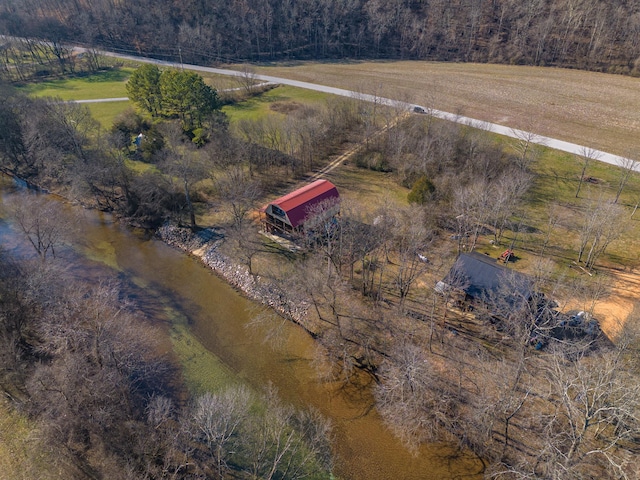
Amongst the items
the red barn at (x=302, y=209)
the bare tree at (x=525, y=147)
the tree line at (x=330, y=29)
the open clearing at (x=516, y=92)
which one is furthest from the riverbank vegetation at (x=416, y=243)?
the tree line at (x=330, y=29)

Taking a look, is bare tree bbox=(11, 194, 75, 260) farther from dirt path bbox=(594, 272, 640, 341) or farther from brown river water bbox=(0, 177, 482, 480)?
dirt path bbox=(594, 272, 640, 341)

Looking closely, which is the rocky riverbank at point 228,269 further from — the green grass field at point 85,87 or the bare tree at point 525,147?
the green grass field at point 85,87

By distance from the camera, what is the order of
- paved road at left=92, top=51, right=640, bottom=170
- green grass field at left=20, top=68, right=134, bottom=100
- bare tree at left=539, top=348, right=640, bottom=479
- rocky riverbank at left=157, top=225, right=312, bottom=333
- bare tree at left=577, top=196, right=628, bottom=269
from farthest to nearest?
green grass field at left=20, top=68, right=134, bottom=100 < paved road at left=92, top=51, right=640, bottom=170 < rocky riverbank at left=157, top=225, right=312, bottom=333 < bare tree at left=577, top=196, right=628, bottom=269 < bare tree at left=539, top=348, right=640, bottom=479

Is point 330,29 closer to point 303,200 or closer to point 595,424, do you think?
point 303,200

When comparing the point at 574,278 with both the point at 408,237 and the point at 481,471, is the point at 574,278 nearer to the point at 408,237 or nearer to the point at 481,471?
the point at 408,237

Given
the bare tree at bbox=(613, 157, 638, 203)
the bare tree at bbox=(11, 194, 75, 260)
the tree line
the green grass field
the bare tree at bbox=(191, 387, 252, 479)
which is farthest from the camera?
the tree line

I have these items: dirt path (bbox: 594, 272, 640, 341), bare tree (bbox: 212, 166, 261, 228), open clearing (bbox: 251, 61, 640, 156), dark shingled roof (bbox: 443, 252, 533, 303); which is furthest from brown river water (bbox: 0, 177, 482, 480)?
open clearing (bbox: 251, 61, 640, 156)

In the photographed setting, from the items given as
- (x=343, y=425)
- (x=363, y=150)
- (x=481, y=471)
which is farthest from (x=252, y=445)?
(x=363, y=150)
